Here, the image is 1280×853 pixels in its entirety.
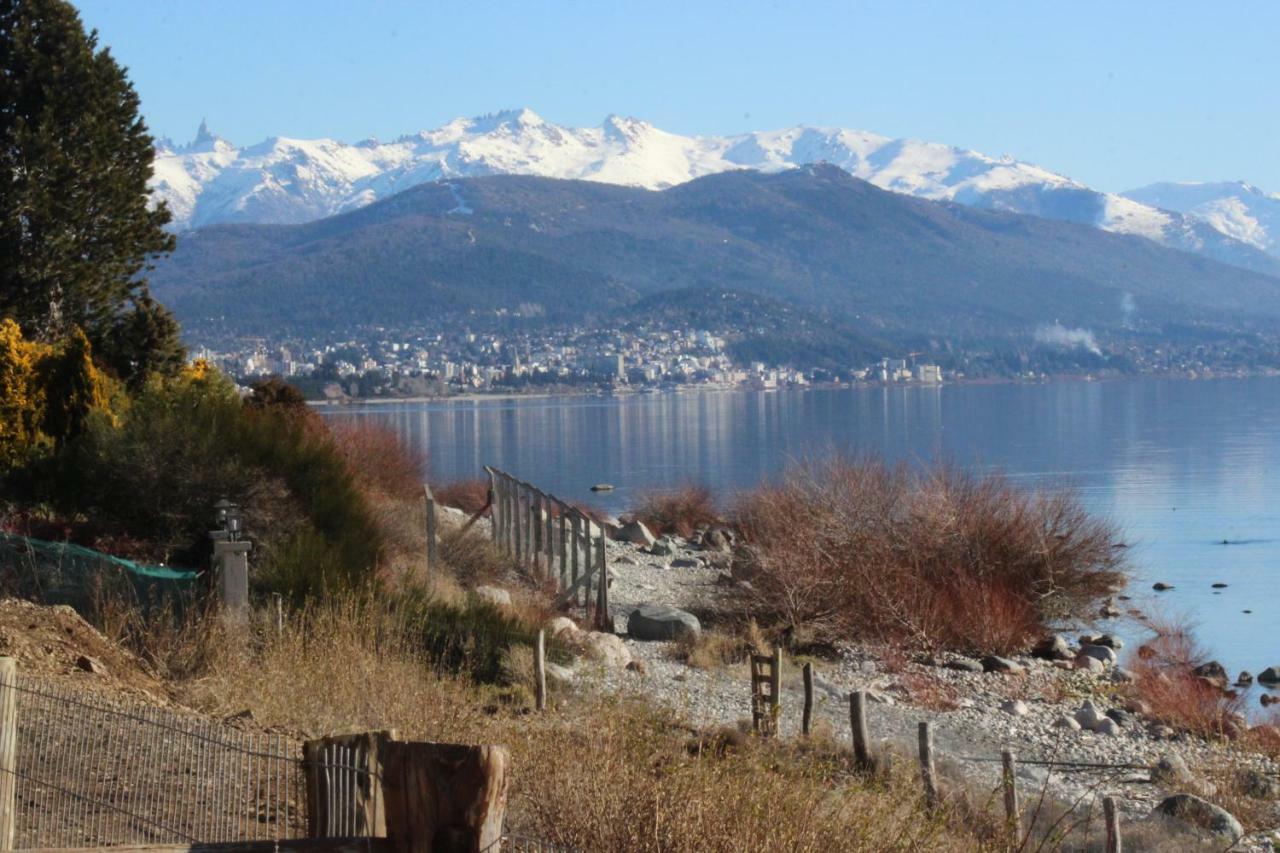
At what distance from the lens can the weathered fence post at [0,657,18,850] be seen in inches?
222

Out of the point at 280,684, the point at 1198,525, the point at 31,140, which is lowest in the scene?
the point at 1198,525

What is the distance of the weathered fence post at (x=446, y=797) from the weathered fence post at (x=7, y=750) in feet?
5.41

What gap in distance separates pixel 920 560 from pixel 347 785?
16.4m

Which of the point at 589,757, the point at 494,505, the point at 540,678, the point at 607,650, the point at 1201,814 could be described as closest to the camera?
the point at 589,757

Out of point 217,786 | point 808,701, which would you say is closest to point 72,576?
point 808,701

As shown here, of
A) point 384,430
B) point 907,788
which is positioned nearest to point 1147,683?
point 907,788

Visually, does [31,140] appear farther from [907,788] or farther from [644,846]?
[644,846]

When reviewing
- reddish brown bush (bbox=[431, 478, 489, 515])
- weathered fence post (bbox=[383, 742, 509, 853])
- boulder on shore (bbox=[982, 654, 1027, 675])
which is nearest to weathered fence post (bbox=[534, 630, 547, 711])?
weathered fence post (bbox=[383, 742, 509, 853])

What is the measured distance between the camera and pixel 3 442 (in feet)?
64.9

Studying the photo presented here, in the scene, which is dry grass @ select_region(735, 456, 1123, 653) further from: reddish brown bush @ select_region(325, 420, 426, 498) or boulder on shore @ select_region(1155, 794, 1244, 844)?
reddish brown bush @ select_region(325, 420, 426, 498)

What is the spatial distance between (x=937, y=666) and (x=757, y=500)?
35.8 feet

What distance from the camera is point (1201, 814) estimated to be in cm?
1102

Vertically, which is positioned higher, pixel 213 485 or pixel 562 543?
pixel 213 485

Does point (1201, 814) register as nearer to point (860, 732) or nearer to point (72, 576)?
point (860, 732)
